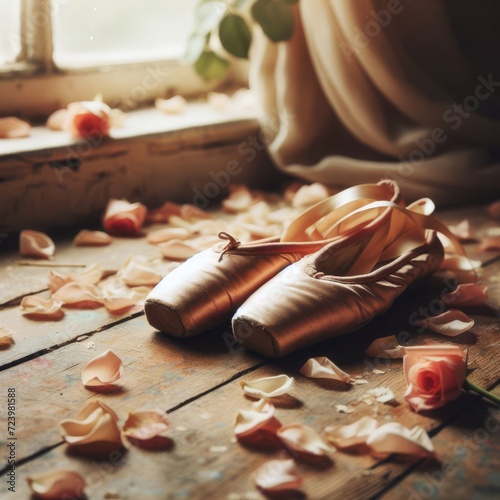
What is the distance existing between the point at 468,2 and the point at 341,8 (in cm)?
26

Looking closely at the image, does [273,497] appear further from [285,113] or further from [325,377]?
[285,113]

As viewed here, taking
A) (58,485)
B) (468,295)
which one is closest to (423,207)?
(468,295)

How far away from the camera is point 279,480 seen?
28.6 inches

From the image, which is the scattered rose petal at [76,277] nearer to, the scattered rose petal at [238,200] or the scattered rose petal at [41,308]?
the scattered rose petal at [41,308]

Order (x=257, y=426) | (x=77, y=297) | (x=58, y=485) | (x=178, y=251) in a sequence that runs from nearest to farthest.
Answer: (x=58, y=485), (x=257, y=426), (x=77, y=297), (x=178, y=251)

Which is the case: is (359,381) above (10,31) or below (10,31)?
below

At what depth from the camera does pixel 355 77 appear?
5.20 feet

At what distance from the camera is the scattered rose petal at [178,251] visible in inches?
53.1

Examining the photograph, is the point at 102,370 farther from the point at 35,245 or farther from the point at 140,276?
the point at 35,245

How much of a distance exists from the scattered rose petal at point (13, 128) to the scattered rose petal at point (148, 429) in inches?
32.7

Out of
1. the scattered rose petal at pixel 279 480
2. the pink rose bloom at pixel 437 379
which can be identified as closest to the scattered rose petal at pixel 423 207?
the pink rose bloom at pixel 437 379

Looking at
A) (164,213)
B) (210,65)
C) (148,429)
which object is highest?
(210,65)

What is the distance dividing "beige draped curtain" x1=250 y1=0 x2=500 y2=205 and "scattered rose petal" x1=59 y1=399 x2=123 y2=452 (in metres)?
0.95

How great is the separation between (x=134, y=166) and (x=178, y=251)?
0.30 m
